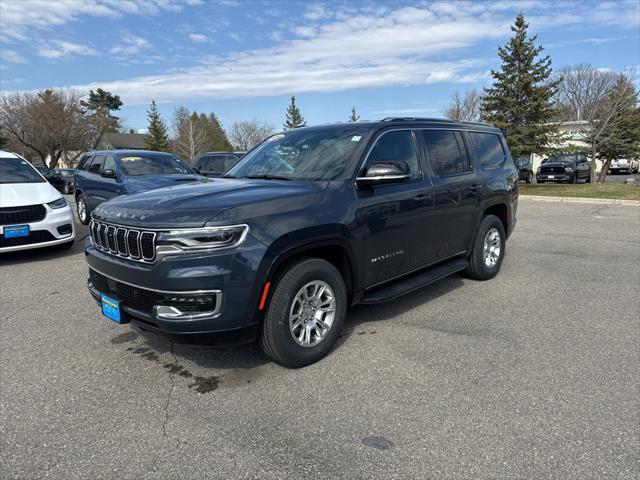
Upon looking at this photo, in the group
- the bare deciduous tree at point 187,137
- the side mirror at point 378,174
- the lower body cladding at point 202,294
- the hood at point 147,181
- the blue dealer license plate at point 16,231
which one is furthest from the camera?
the bare deciduous tree at point 187,137

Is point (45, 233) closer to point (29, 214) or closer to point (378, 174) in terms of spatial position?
point (29, 214)

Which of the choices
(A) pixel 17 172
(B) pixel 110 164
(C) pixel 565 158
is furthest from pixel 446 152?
(C) pixel 565 158

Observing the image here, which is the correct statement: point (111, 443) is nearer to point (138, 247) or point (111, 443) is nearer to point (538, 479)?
point (138, 247)

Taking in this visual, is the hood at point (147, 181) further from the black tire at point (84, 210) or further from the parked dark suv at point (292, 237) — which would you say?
the parked dark suv at point (292, 237)

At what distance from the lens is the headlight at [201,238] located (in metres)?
2.86

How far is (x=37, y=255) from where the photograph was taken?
748cm

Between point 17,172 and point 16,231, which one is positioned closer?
point 16,231

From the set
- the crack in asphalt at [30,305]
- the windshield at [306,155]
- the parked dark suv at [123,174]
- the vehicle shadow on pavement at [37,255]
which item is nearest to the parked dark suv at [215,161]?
the parked dark suv at [123,174]

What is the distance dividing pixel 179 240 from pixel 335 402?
58.2 inches

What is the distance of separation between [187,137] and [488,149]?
54245 mm

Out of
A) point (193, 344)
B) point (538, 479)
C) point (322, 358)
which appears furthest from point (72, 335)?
point (538, 479)

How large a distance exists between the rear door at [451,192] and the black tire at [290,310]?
1476 millimetres

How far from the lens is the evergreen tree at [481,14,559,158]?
20547 millimetres

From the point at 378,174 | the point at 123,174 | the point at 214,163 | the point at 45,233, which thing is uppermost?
the point at 214,163
